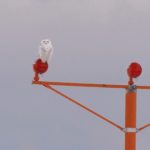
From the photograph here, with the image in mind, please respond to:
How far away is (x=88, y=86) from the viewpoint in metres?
16.0

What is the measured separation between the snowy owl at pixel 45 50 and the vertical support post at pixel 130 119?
2.25 metres

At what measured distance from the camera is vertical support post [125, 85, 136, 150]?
53.1 feet

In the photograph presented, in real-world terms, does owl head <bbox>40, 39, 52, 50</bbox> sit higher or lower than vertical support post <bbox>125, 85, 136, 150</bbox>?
higher

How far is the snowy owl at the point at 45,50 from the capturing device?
652 inches

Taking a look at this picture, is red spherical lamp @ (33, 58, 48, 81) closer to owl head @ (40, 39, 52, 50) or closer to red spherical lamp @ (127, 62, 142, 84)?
owl head @ (40, 39, 52, 50)

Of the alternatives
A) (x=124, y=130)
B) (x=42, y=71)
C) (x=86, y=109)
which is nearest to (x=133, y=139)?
(x=124, y=130)

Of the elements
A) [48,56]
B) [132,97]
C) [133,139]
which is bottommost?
[133,139]

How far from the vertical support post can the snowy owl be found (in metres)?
2.25

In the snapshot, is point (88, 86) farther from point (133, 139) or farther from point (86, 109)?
point (133, 139)

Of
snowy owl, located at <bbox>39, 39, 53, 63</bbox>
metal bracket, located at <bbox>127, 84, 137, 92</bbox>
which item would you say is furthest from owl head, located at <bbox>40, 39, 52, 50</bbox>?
metal bracket, located at <bbox>127, 84, 137, 92</bbox>

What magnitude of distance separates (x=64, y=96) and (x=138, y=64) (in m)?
2.16

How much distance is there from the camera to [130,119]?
16266 millimetres

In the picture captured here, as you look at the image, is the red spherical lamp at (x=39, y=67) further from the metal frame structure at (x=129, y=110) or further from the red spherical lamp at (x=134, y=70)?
the red spherical lamp at (x=134, y=70)

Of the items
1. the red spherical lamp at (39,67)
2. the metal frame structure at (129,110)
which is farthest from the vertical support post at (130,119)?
the red spherical lamp at (39,67)
